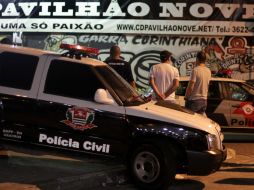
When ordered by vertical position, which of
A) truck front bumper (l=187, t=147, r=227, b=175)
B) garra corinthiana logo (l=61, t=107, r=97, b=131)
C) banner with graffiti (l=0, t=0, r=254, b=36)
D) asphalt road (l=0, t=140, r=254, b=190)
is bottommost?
asphalt road (l=0, t=140, r=254, b=190)

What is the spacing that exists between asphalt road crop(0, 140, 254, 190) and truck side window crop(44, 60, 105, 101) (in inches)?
32.5

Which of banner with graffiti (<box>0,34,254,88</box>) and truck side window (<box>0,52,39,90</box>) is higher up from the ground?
banner with graffiti (<box>0,34,254,88</box>)

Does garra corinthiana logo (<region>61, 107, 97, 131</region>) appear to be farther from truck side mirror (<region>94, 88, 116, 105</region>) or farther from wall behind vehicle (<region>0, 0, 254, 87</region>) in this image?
wall behind vehicle (<region>0, 0, 254, 87</region>)

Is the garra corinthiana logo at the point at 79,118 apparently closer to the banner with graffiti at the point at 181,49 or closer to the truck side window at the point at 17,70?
the truck side window at the point at 17,70

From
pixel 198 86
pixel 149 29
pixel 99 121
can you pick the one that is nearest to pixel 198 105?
pixel 198 86

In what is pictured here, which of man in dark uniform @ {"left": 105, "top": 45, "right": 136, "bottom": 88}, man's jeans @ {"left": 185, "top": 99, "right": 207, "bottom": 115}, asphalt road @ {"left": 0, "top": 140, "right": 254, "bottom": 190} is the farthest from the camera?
man's jeans @ {"left": 185, "top": 99, "right": 207, "bottom": 115}

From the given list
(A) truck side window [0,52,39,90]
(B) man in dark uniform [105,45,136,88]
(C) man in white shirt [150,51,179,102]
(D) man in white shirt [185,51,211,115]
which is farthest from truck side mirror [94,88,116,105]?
(D) man in white shirt [185,51,211,115]

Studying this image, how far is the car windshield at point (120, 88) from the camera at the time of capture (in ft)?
23.8

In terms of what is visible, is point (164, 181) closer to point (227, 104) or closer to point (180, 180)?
point (180, 180)

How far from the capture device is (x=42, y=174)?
7.36 m

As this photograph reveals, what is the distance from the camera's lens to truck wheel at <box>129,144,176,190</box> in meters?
6.89

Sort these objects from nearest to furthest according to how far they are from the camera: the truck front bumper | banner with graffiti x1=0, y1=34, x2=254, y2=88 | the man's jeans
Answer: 1. the truck front bumper
2. the man's jeans
3. banner with graffiti x1=0, y1=34, x2=254, y2=88

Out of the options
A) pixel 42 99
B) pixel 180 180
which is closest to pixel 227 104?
pixel 180 180

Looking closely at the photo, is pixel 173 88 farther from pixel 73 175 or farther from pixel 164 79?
pixel 73 175
